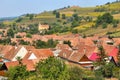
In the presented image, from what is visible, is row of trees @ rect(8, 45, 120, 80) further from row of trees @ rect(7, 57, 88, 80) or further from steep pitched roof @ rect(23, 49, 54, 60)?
steep pitched roof @ rect(23, 49, 54, 60)

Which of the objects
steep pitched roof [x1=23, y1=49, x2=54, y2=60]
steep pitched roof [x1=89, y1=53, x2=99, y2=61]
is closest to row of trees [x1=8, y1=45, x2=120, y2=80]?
steep pitched roof [x1=89, y1=53, x2=99, y2=61]

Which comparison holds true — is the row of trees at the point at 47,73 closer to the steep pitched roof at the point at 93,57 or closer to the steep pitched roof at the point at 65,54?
the steep pitched roof at the point at 93,57

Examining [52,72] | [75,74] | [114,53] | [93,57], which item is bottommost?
[93,57]

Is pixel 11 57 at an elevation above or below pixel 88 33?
above

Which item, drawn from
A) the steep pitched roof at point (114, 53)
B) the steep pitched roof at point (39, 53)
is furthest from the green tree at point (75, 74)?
the steep pitched roof at point (39, 53)

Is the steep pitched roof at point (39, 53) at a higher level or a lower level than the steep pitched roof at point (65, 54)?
higher

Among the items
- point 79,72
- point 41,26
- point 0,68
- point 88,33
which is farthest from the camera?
point 41,26

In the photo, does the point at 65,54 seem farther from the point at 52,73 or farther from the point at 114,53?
the point at 52,73

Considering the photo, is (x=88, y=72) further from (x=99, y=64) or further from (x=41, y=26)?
(x=41, y=26)

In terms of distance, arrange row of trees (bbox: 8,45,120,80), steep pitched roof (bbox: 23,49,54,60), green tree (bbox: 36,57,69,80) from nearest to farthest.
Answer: green tree (bbox: 36,57,69,80) → row of trees (bbox: 8,45,120,80) → steep pitched roof (bbox: 23,49,54,60)

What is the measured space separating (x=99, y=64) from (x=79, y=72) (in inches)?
366

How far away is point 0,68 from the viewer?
176 feet

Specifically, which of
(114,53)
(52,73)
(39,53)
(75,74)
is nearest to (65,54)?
(39,53)

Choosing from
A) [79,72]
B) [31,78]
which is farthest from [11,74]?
[79,72]
